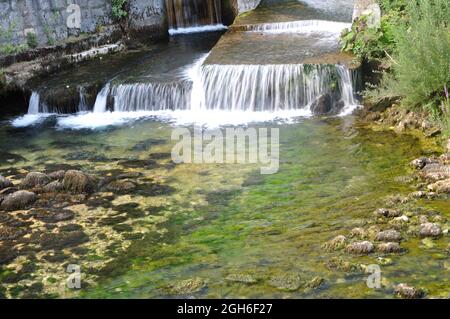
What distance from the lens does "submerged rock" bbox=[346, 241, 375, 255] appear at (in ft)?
19.3

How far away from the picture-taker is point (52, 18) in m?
13.9

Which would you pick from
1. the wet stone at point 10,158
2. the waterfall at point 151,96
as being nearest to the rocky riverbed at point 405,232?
the waterfall at point 151,96

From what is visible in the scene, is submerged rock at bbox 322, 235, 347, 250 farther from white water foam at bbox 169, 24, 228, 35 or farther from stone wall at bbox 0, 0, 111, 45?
white water foam at bbox 169, 24, 228, 35

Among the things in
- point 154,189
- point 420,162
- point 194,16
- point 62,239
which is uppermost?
point 194,16

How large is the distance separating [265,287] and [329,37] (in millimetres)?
8156

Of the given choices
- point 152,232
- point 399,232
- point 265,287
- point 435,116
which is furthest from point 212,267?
point 435,116

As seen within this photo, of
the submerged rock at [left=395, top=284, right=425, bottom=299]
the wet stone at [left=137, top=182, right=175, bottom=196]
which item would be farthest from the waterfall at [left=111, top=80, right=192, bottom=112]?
the submerged rock at [left=395, top=284, right=425, bottom=299]

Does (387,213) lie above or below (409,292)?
above

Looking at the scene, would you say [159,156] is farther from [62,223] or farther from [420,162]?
[420,162]

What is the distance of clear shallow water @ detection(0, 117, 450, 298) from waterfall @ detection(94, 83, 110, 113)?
5.69ft

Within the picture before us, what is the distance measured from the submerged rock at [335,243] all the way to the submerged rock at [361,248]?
0.12 metres

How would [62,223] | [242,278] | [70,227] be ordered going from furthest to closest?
[62,223]
[70,227]
[242,278]

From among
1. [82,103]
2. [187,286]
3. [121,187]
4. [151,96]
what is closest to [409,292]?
[187,286]

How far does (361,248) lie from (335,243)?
0.29 metres
